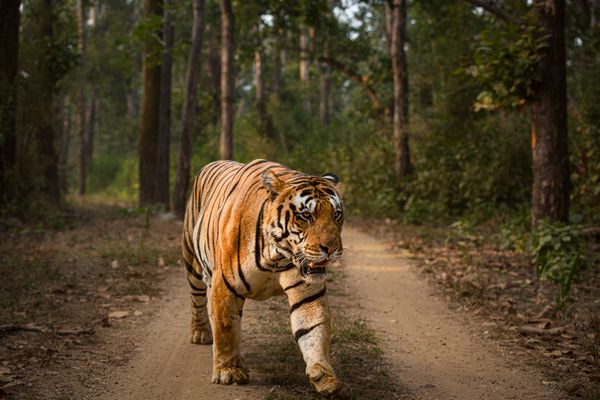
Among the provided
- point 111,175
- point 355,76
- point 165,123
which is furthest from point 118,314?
point 111,175

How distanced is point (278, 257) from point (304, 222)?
334 mm

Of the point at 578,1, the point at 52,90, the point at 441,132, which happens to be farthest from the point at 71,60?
the point at 578,1

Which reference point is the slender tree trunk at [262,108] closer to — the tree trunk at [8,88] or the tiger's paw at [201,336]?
the tree trunk at [8,88]

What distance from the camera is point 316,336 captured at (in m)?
4.41

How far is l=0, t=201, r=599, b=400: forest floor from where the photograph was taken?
4809 millimetres

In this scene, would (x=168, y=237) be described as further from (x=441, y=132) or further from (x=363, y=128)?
(x=363, y=128)

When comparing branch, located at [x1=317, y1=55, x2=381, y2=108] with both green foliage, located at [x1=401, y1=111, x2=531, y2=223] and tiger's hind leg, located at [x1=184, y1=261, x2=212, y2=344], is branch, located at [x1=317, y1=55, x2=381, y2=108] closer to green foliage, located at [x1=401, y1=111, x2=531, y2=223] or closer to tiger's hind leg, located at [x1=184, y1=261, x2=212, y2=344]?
green foliage, located at [x1=401, y1=111, x2=531, y2=223]

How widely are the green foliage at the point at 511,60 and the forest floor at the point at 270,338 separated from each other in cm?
270

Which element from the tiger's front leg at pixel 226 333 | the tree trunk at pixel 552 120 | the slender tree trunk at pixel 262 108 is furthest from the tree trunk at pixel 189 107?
the tiger's front leg at pixel 226 333

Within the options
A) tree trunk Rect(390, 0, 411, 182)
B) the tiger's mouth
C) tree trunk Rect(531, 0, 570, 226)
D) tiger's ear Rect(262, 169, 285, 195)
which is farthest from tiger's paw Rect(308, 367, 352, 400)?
tree trunk Rect(390, 0, 411, 182)

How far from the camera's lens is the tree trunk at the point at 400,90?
1670cm

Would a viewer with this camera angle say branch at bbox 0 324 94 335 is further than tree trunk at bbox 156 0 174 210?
No

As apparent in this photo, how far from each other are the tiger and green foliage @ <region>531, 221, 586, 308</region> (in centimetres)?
492

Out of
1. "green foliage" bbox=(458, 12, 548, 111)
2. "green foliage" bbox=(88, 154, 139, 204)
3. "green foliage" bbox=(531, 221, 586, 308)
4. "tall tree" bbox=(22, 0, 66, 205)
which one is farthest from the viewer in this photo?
"green foliage" bbox=(88, 154, 139, 204)
